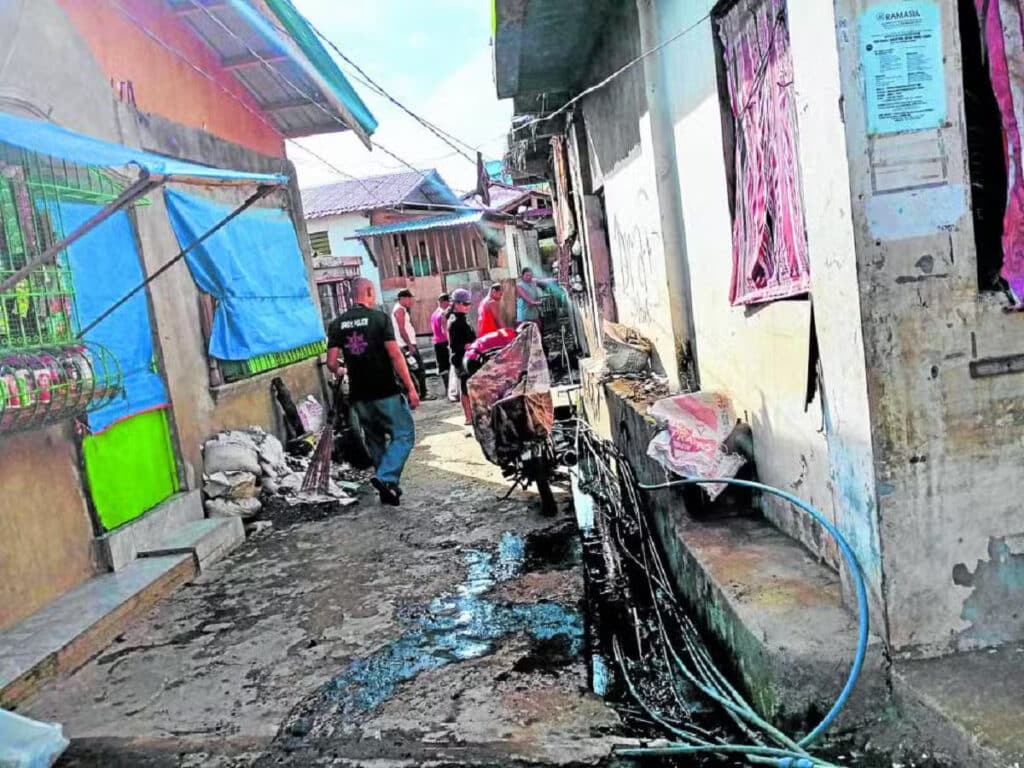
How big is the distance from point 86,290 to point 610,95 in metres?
5.07

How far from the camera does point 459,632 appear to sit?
4012mm

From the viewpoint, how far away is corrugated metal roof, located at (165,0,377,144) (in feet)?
23.7

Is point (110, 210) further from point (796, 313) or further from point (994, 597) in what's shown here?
point (994, 597)

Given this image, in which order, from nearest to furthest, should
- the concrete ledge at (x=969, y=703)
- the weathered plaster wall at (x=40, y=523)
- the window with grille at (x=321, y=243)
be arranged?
1. the concrete ledge at (x=969, y=703)
2. the weathered plaster wall at (x=40, y=523)
3. the window with grille at (x=321, y=243)

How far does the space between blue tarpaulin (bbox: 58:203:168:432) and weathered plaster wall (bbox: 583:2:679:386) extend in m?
4.05

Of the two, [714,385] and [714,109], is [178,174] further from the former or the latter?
[714,385]

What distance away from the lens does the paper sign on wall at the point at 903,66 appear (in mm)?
2543

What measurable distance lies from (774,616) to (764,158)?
7.14ft

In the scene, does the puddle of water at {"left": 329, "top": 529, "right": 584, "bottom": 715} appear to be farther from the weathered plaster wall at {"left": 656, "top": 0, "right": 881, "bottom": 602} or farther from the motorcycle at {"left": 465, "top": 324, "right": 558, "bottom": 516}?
the weathered plaster wall at {"left": 656, "top": 0, "right": 881, "bottom": 602}

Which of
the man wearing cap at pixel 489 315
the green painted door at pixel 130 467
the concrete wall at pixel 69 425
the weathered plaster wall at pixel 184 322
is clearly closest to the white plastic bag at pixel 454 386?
the man wearing cap at pixel 489 315

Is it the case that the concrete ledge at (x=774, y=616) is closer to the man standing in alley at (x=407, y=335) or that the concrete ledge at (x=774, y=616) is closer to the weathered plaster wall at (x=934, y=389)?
the weathered plaster wall at (x=934, y=389)

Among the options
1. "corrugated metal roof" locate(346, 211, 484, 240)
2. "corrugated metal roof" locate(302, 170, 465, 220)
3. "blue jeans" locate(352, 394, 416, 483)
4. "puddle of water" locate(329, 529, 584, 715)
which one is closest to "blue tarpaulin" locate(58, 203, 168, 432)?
"blue jeans" locate(352, 394, 416, 483)

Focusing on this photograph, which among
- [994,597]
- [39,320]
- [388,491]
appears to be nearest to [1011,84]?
[994,597]

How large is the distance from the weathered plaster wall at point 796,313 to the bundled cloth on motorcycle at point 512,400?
1.34 m
